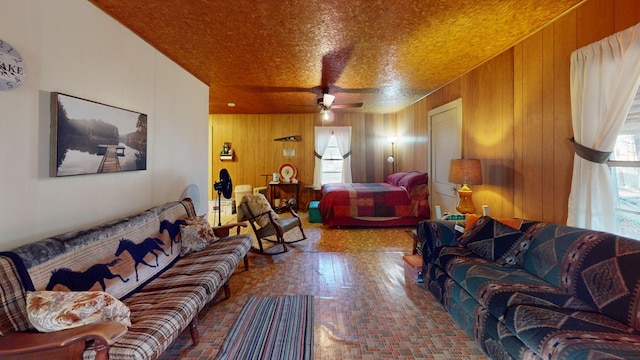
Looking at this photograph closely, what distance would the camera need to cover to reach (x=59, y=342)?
1.07m

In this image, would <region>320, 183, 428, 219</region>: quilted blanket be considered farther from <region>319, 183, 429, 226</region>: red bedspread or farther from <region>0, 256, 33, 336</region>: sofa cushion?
<region>0, 256, 33, 336</region>: sofa cushion

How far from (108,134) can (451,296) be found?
3074mm

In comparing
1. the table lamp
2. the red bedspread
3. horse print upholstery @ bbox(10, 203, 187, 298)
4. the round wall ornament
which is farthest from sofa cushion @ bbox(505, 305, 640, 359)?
the red bedspread

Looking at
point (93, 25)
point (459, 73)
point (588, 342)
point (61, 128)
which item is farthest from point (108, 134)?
point (459, 73)

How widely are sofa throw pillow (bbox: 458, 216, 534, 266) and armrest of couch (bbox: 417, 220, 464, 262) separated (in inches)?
3.9

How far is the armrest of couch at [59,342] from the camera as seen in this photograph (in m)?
1.06

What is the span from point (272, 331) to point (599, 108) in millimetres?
2963

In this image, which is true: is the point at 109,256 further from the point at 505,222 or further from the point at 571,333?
the point at 505,222

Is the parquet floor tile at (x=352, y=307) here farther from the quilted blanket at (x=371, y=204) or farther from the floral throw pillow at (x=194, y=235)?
the quilted blanket at (x=371, y=204)

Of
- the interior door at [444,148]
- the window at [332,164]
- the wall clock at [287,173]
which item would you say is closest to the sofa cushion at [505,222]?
the interior door at [444,148]

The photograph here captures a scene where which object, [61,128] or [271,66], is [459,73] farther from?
[61,128]

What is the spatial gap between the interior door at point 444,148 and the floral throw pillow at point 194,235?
11.4 ft

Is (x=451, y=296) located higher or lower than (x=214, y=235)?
lower

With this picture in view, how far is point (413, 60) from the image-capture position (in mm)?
3100
